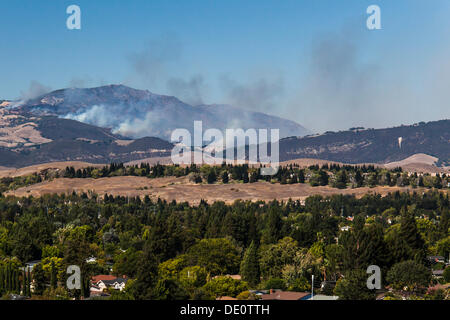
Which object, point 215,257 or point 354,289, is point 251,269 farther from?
point 354,289

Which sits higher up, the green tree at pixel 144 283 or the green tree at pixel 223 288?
the green tree at pixel 144 283

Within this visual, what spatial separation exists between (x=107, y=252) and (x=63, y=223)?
123 feet

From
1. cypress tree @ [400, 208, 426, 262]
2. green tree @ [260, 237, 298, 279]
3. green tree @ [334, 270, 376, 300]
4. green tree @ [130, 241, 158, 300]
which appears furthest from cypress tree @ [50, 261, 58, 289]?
cypress tree @ [400, 208, 426, 262]

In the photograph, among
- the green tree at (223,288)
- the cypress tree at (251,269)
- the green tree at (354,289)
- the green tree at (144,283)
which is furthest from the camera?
the cypress tree at (251,269)

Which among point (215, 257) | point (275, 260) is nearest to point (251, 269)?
point (275, 260)

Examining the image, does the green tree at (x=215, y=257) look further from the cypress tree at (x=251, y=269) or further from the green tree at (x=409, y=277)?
the green tree at (x=409, y=277)

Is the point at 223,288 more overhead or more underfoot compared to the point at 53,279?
more overhead

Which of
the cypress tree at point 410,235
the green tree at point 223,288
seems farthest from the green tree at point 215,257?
the cypress tree at point 410,235

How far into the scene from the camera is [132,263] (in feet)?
290

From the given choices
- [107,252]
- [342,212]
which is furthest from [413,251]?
[342,212]

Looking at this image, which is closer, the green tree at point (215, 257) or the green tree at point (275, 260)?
the green tree at point (275, 260)

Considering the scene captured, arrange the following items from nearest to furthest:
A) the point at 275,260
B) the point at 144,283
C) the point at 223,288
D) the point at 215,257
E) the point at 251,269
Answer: the point at 144,283, the point at 223,288, the point at 251,269, the point at 275,260, the point at 215,257
